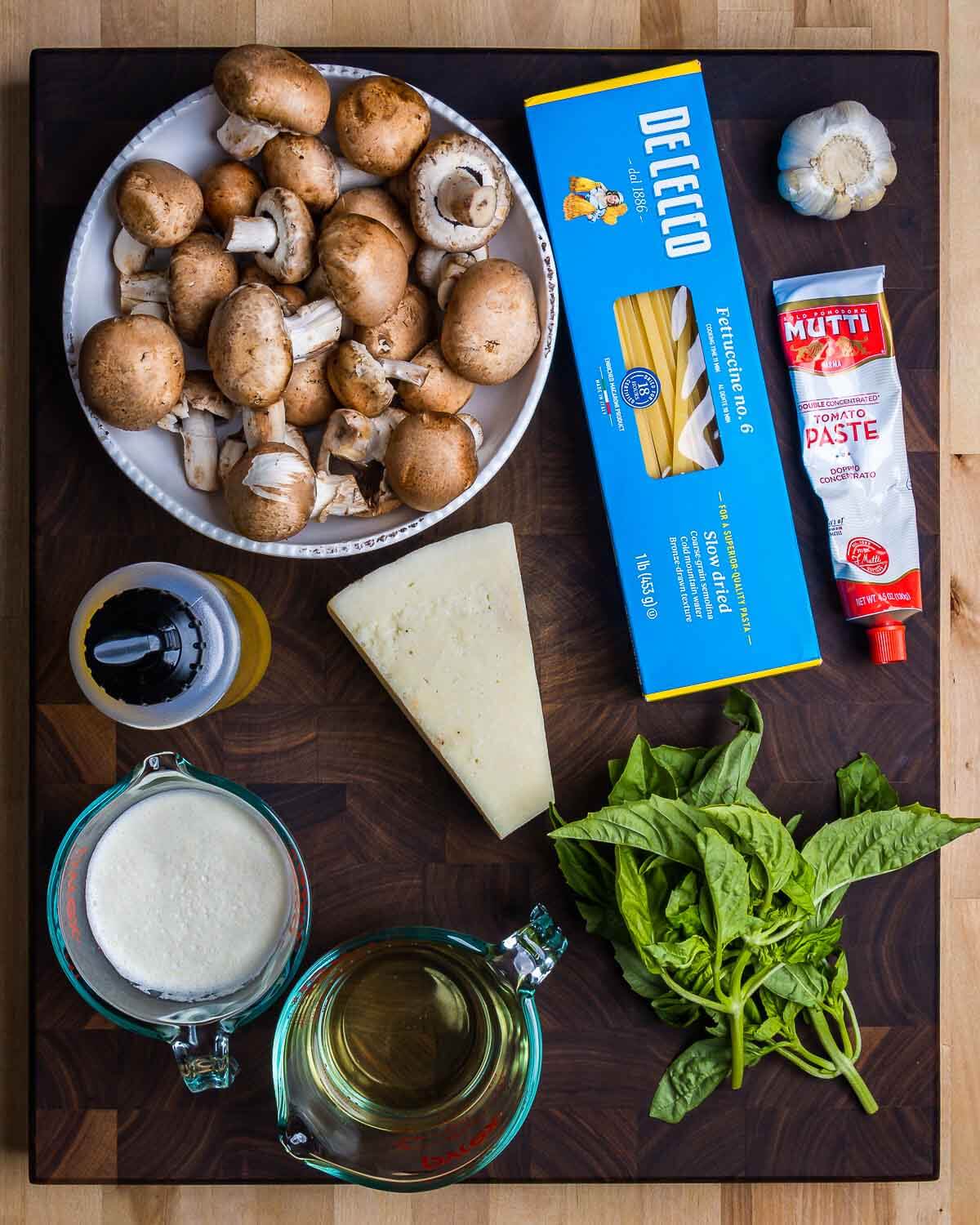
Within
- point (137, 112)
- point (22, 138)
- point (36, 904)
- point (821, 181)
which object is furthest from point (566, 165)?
point (36, 904)

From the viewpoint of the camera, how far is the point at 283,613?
0.91m

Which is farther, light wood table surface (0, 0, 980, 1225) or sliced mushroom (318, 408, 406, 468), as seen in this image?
light wood table surface (0, 0, 980, 1225)

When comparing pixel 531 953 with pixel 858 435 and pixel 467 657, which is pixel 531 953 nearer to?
pixel 467 657

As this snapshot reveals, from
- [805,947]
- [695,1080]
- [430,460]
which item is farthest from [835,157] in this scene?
[695,1080]

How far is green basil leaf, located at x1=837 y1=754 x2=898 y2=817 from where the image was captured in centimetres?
90

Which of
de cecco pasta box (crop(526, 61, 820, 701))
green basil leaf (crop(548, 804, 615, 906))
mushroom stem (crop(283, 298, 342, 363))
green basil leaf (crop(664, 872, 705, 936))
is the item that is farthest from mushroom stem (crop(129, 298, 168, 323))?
green basil leaf (crop(664, 872, 705, 936))

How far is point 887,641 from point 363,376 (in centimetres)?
48

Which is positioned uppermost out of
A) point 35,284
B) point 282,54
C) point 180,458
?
point 282,54

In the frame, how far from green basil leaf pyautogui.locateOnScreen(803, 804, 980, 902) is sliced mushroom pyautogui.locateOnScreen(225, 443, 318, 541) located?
49 cm

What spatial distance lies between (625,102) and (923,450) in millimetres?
385

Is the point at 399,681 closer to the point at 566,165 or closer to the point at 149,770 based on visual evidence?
the point at 149,770

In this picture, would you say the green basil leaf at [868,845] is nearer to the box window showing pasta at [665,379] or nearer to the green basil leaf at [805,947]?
the green basil leaf at [805,947]

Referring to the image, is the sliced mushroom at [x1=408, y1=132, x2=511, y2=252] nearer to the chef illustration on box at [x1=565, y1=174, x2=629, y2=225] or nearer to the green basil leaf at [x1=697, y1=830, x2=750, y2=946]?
the chef illustration on box at [x1=565, y1=174, x2=629, y2=225]

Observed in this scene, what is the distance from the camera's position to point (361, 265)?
0.78m
